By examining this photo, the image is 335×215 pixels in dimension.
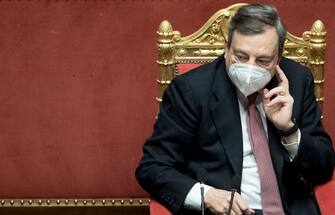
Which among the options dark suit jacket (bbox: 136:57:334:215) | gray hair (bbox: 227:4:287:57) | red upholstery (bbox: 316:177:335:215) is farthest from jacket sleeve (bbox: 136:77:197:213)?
red upholstery (bbox: 316:177:335:215)

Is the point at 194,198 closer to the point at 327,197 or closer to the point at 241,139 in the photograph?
the point at 241,139

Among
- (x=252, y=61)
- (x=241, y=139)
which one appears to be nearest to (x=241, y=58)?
(x=252, y=61)

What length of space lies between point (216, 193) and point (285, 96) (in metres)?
0.38

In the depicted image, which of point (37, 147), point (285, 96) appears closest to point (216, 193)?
point (285, 96)

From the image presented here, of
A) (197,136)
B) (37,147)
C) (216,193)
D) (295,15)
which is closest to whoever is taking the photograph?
(216,193)

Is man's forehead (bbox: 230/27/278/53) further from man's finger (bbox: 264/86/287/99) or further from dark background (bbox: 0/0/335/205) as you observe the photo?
dark background (bbox: 0/0/335/205)

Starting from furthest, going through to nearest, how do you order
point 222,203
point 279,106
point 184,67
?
point 184,67 → point 279,106 → point 222,203

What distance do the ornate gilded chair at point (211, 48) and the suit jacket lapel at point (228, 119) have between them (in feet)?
0.85

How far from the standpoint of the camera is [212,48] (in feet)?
8.49

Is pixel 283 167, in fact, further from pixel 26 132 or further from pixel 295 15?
pixel 26 132

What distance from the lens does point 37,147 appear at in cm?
322

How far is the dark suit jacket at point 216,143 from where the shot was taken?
2.29 m

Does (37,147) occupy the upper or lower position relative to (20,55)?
lower

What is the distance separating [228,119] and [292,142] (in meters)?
0.22
